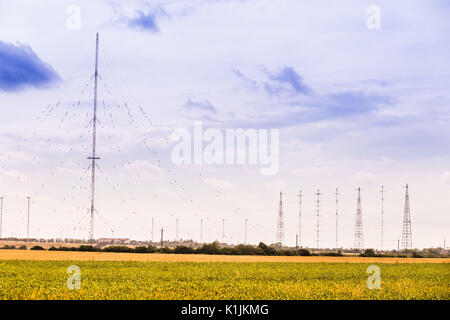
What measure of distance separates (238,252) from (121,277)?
9352cm

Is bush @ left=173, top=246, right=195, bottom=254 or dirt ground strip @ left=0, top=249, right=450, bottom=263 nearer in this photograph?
dirt ground strip @ left=0, top=249, right=450, bottom=263

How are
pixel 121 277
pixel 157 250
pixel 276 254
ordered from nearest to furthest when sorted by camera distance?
pixel 121 277 < pixel 157 250 < pixel 276 254

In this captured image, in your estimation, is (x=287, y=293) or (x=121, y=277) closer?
(x=287, y=293)

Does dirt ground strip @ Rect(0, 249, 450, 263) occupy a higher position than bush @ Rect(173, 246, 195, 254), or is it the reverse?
dirt ground strip @ Rect(0, 249, 450, 263)

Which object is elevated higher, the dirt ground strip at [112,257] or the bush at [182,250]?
the dirt ground strip at [112,257]

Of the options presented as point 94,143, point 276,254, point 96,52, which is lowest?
point 276,254

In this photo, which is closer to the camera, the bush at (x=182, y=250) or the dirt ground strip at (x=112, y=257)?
the dirt ground strip at (x=112, y=257)

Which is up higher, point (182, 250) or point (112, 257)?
point (112, 257)

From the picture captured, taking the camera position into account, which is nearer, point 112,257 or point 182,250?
point 112,257
